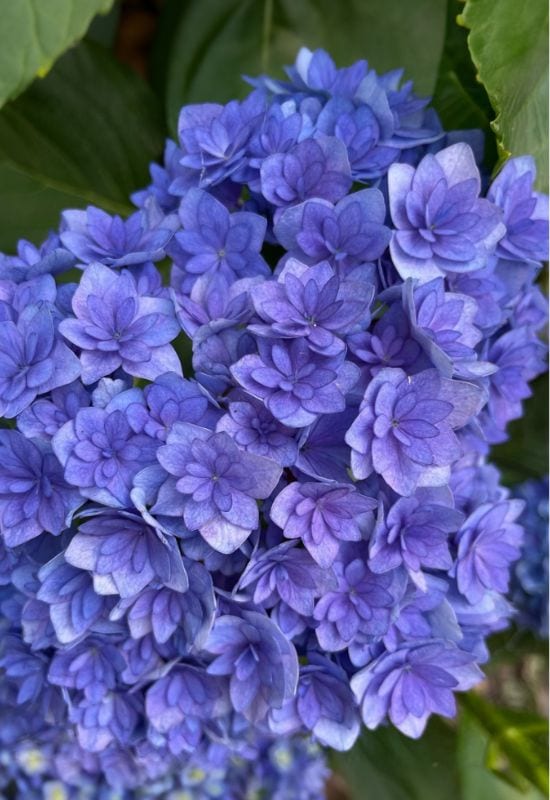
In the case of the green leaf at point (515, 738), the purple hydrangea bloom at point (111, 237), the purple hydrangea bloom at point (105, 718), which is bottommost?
the green leaf at point (515, 738)

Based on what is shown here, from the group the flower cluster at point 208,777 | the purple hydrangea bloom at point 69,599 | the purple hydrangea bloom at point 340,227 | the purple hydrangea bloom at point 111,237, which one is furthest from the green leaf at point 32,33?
the flower cluster at point 208,777

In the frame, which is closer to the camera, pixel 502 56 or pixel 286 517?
pixel 286 517

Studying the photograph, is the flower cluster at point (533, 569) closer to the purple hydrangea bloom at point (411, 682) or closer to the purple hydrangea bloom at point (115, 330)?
the purple hydrangea bloom at point (411, 682)

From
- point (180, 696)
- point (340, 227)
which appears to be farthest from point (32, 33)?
point (180, 696)

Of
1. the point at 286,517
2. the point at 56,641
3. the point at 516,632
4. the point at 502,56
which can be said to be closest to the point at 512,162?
the point at 502,56

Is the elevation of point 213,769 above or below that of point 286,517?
below

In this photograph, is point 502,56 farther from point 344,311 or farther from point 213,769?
point 213,769
